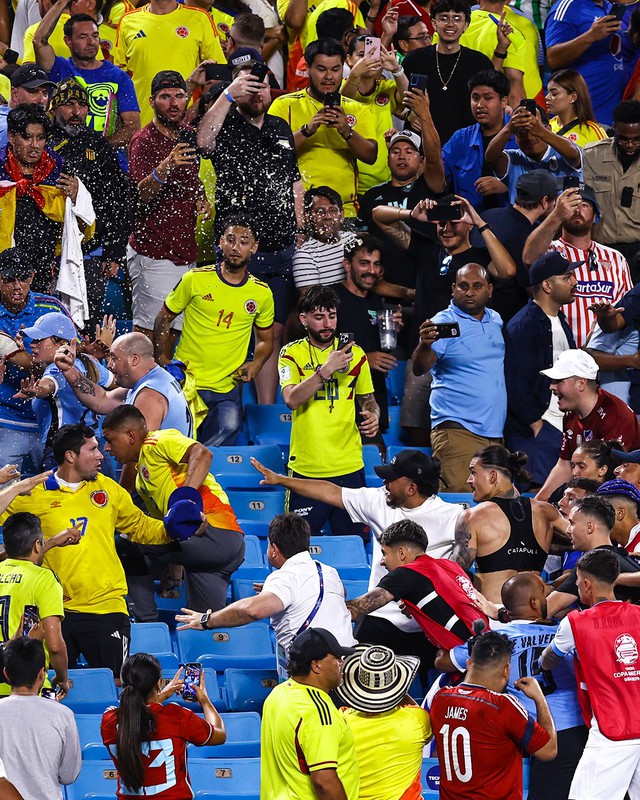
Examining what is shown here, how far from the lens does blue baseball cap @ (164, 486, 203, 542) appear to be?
7.92m

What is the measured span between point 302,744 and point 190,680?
29.9 inches

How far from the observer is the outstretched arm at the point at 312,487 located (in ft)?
27.7

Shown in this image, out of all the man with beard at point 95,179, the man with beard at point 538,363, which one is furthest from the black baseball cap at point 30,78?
the man with beard at point 538,363

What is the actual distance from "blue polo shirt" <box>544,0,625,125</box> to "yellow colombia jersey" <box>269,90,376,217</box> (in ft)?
8.29

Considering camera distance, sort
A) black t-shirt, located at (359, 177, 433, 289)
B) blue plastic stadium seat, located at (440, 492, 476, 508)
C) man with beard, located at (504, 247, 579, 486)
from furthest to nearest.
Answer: black t-shirt, located at (359, 177, 433, 289)
man with beard, located at (504, 247, 579, 486)
blue plastic stadium seat, located at (440, 492, 476, 508)

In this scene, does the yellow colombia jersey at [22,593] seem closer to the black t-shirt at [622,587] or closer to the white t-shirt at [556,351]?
the black t-shirt at [622,587]

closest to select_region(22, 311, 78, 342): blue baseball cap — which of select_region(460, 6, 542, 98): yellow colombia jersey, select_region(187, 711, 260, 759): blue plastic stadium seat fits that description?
select_region(187, 711, 260, 759): blue plastic stadium seat

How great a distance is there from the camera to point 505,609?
731 cm

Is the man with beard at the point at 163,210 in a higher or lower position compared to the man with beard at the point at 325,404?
higher

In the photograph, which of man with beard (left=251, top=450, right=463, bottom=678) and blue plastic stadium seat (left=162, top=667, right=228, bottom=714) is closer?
man with beard (left=251, top=450, right=463, bottom=678)

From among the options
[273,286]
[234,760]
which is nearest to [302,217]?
[273,286]

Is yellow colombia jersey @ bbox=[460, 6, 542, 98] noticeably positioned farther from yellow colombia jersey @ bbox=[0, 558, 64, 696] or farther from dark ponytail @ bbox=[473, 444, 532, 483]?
yellow colombia jersey @ bbox=[0, 558, 64, 696]

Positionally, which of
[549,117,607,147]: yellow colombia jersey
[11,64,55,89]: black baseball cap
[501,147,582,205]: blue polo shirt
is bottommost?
[501,147,582,205]: blue polo shirt

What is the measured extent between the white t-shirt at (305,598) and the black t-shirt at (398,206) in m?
3.76
